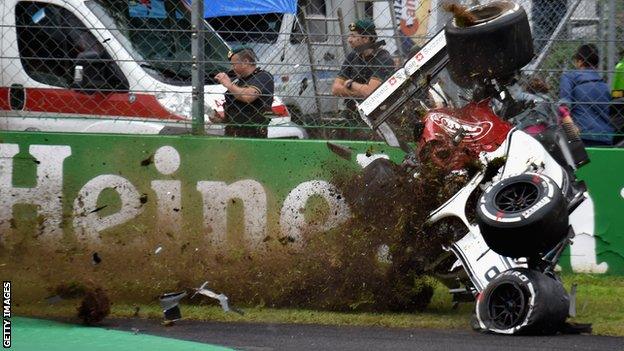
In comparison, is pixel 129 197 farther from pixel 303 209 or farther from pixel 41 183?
pixel 303 209

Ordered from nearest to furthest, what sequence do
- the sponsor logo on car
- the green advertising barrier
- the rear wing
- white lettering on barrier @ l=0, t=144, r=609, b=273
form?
the sponsor logo on car < the rear wing < the green advertising barrier < white lettering on barrier @ l=0, t=144, r=609, b=273

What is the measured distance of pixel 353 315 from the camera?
721 cm

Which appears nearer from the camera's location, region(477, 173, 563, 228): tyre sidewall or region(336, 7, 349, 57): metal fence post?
region(477, 173, 563, 228): tyre sidewall

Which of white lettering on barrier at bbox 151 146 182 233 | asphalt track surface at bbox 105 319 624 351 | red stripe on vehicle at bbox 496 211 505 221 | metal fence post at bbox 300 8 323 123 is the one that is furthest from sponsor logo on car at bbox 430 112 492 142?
white lettering on barrier at bbox 151 146 182 233

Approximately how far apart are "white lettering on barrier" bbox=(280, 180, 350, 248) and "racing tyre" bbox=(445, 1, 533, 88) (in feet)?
3.95

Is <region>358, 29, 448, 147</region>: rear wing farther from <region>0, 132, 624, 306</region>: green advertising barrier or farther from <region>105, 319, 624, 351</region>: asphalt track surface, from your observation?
<region>105, 319, 624, 351</region>: asphalt track surface

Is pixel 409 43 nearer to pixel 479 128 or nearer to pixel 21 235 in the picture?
pixel 479 128

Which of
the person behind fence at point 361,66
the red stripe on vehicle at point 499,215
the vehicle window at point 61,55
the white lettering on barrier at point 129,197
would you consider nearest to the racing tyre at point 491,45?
the red stripe on vehicle at point 499,215

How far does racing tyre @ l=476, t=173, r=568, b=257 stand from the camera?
20.0 feet

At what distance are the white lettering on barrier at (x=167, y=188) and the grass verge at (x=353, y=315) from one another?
0.90 metres

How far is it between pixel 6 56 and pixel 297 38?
2.34 meters

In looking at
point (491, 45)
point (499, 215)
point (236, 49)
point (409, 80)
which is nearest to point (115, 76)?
point (236, 49)

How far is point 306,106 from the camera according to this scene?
8.66m

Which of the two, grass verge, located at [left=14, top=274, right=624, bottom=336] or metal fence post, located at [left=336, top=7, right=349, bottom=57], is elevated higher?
metal fence post, located at [left=336, top=7, right=349, bottom=57]
